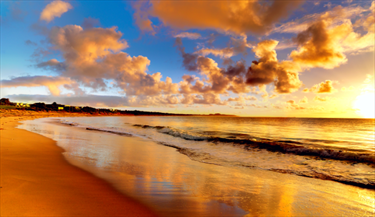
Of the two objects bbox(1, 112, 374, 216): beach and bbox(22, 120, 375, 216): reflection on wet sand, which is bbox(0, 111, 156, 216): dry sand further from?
bbox(22, 120, 375, 216): reflection on wet sand

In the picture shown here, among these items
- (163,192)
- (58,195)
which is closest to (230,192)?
(163,192)

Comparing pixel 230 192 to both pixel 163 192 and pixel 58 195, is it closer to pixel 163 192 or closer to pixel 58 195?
pixel 163 192

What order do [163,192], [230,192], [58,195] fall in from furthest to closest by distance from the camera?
[230,192], [163,192], [58,195]

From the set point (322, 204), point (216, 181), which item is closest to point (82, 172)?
point (216, 181)

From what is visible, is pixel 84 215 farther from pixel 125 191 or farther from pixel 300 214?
pixel 300 214

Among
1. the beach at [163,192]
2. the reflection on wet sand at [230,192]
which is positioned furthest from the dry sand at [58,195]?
the reflection on wet sand at [230,192]

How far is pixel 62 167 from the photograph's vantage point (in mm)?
7957

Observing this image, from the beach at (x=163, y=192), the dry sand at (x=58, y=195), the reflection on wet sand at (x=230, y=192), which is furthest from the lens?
the reflection on wet sand at (x=230, y=192)

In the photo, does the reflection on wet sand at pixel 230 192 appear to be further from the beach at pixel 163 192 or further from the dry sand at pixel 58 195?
the dry sand at pixel 58 195

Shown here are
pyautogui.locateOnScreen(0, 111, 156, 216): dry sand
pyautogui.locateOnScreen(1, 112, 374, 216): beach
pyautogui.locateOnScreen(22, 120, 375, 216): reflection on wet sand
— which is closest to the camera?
pyautogui.locateOnScreen(0, 111, 156, 216): dry sand

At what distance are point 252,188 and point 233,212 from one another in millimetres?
2281

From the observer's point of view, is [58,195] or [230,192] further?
[230,192]

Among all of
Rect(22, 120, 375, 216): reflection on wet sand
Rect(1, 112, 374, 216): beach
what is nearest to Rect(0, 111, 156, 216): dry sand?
Rect(1, 112, 374, 216): beach

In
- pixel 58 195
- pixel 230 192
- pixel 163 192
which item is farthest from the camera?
pixel 230 192
